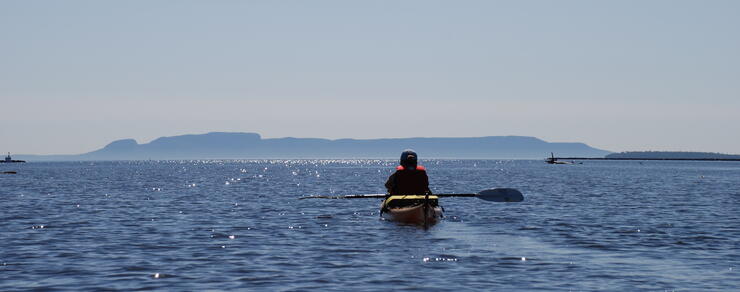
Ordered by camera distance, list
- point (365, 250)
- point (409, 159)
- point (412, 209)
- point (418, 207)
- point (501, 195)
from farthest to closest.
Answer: point (501, 195)
point (409, 159)
point (412, 209)
point (418, 207)
point (365, 250)

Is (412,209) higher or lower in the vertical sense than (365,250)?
higher

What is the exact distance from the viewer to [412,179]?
3341cm

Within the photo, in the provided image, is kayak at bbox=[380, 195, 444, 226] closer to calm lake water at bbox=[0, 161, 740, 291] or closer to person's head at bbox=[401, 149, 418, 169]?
calm lake water at bbox=[0, 161, 740, 291]

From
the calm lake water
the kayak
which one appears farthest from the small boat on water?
the calm lake water

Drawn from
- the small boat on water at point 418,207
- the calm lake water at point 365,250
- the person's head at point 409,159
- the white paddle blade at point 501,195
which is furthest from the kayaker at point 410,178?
the white paddle blade at point 501,195

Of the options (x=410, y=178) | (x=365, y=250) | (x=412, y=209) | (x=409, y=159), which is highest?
(x=409, y=159)

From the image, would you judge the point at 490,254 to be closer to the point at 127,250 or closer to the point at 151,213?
the point at 127,250

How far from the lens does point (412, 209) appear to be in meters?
31.8

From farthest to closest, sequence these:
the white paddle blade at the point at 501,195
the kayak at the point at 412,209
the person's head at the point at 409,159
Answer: the white paddle blade at the point at 501,195
the person's head at the point at 409,159
the kayak at the point at 412,209

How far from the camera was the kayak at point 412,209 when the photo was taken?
1244 inches

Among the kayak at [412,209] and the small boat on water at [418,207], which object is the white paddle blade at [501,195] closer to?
the small boat on water at [418,207]

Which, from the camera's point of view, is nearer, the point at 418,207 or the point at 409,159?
the point at 418,207

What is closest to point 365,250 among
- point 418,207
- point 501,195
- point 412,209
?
point 418,207

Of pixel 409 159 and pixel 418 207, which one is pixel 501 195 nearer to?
pixel 409 159
